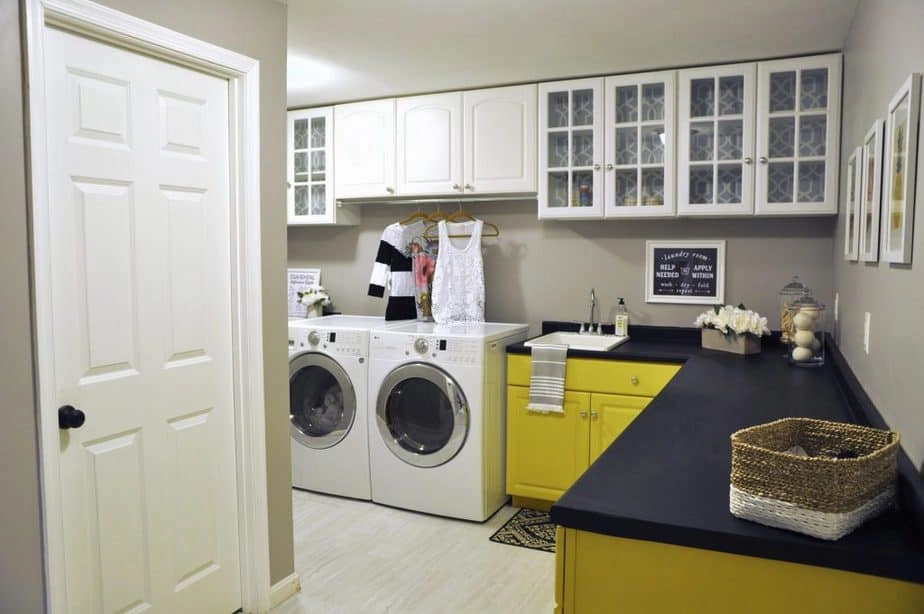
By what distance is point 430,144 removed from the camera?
4.03 m

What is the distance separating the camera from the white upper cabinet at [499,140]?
383cm

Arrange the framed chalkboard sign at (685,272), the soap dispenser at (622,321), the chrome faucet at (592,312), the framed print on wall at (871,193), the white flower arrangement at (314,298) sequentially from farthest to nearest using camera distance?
the white flower arrangement at (314,298), the chrome faucet at (592,312), the soap dispenser at (622,321), the framed chalkboard sign at (685,272), the framed print on wall at (871,193)

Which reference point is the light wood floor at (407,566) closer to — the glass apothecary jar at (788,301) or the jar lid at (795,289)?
the glass apothecary jar at (788,301)

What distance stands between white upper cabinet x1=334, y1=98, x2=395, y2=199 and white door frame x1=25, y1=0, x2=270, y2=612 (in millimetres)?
1618

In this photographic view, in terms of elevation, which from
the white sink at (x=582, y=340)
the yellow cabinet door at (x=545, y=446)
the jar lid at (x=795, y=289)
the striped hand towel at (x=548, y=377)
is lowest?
the yellow cabinet door at (x=545, y=446)

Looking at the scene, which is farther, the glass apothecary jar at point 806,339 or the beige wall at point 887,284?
the glass apothecary jar at point 806,339

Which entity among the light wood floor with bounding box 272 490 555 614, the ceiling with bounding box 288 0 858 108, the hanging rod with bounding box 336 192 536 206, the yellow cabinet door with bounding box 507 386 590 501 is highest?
the ceiling with bounding box 288 0 858 108

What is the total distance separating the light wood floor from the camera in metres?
2.79

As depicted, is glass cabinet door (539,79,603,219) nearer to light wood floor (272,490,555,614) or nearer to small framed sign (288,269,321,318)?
light wood floor (272,490,555,614)

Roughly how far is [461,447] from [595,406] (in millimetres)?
701

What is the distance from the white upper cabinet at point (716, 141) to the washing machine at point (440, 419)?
119cm

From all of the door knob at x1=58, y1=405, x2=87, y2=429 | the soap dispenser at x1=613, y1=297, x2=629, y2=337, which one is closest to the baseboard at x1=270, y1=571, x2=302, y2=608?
the door knob at x1=58, y1=405, x2=87, y2=429

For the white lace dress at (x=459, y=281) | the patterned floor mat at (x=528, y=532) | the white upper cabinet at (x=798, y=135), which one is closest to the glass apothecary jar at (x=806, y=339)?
the white upper cabinet at (x=798, y=135)

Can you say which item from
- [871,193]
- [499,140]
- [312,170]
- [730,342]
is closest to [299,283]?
[312,170]
